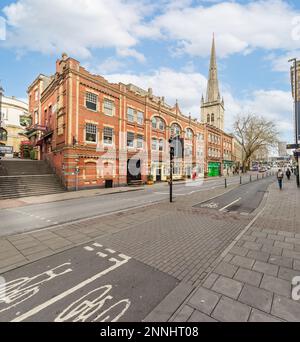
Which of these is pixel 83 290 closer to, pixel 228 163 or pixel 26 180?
Result: pixel 26 180

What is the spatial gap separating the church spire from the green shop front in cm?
2381

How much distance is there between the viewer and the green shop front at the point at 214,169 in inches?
1622

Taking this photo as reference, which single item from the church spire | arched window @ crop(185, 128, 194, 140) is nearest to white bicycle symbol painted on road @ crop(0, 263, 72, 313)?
arched window @ crop(185, 128, 194, 140)

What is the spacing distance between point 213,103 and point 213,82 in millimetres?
8545

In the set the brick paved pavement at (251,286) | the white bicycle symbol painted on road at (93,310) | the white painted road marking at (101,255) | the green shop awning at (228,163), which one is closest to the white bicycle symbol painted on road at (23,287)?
the white painted road marking at (101,255)

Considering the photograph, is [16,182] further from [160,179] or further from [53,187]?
[160,179]

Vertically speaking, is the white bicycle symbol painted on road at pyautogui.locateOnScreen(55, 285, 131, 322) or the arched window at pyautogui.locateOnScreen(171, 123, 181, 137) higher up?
the arched window at pyautogui.locateOnScreen(171, 123, 181, 137)

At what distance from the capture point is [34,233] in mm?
5918

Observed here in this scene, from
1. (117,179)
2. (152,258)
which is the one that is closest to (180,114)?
(117,179)

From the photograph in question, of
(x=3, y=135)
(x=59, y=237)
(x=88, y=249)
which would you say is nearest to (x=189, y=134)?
(x=59, y=237)

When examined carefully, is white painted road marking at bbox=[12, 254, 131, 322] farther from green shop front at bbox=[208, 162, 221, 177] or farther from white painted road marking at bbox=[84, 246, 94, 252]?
green shop front at bbox=[208, 162, 221, 177]

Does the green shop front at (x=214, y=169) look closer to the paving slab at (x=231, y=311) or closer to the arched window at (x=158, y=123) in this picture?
the arched window at (x=158, y=123)

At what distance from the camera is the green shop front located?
41209mm

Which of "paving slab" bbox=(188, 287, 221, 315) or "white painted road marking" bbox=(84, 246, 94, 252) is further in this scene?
"white painted road marking" bbox=(84, 246, 94, 252)
